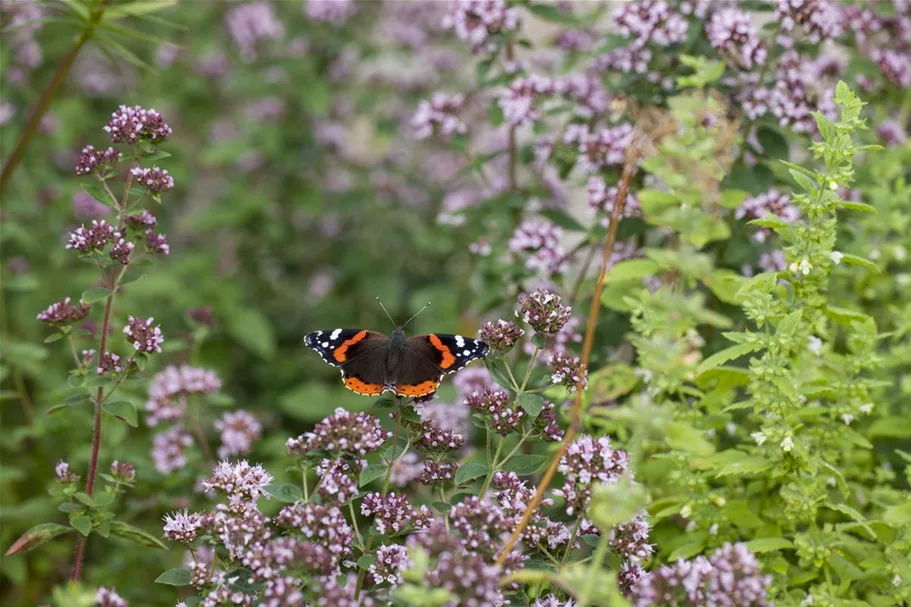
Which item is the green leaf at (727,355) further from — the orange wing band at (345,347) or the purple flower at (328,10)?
the purple flower at (328,10)

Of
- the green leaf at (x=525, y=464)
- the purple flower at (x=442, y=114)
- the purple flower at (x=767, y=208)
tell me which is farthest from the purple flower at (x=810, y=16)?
the green leaf at (x=525, y=464)

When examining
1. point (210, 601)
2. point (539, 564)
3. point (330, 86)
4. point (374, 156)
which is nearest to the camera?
point (210, 601)

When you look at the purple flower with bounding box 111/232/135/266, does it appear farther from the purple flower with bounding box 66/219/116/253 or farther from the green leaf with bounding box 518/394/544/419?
the green leaf with bounding box 518/394/544/419

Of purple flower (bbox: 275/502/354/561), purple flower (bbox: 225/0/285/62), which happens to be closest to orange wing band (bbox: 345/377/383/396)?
purple flower (bbox: 275/502/354/561)

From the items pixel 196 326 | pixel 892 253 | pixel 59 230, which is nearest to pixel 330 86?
pixel 59 230

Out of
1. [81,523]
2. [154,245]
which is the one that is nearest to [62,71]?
[154,245]

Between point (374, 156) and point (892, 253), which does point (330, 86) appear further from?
point (892, 253)
